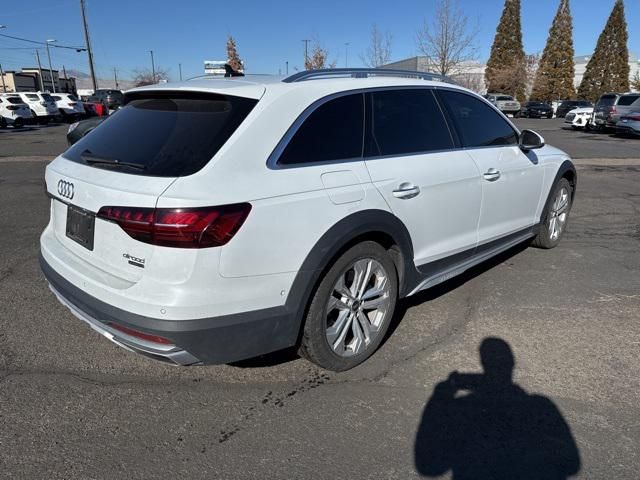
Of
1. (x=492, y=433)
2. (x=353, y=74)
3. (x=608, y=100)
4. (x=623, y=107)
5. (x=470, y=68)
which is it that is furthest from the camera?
(x=470, y=68)

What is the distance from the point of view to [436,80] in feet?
12.6

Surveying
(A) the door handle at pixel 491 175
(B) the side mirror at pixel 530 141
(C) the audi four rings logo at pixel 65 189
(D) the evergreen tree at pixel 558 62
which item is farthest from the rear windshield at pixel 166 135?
(D) the evergreen tree at pixel 558 62

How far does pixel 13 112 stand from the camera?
25.9 metres

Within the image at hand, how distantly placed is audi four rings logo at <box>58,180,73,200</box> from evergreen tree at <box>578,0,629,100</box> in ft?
185

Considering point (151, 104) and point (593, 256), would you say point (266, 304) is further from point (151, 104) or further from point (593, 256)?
point (593, 256)

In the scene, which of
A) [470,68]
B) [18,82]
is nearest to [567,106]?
[470,68]

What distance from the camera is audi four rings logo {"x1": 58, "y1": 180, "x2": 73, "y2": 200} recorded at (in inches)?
109

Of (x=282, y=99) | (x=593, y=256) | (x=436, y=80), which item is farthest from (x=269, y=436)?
(x=593, y=256)

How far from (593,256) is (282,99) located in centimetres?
416

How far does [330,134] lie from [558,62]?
188 ft

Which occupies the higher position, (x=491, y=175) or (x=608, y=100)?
(x=491, y=175)

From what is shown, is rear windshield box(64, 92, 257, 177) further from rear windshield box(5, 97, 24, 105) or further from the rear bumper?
rear windshield box(5, 97, 24, 105)

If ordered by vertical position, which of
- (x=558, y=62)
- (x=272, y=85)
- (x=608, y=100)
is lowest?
(x=608, y=100)

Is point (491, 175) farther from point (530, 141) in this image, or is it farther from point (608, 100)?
point (608, 100)
